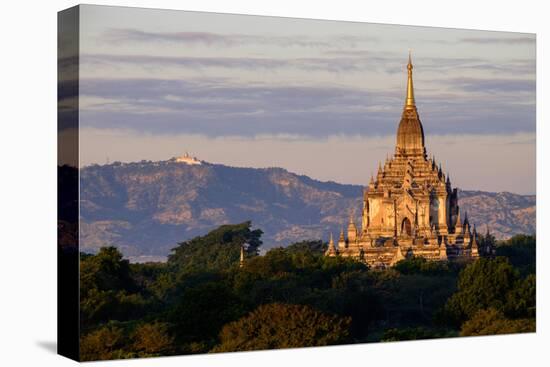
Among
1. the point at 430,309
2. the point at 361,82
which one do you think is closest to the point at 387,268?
the point at 430,309

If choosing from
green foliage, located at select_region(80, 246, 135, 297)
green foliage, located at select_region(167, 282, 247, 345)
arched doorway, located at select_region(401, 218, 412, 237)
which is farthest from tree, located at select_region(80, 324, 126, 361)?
arched doorway, located at select_region(401, 218, 412, 237)

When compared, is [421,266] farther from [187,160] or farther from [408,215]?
[187,160]

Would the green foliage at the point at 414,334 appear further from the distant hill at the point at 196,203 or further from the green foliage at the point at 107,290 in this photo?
the green foliage at the point at 107,290

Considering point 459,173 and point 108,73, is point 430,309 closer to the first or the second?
point 459,173

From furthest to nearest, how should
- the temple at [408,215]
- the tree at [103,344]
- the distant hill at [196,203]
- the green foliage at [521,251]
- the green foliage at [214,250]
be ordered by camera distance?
the green foliage at [521,251] < the temple at [408,215] < the green foliage at [214,250] < the distant hill at [196,203] < the tree at [103,344]

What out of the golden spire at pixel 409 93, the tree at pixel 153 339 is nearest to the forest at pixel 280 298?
the tree at pixel 153 339

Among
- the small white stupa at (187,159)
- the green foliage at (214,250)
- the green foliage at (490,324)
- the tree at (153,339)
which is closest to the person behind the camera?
the tree at (153,339)
